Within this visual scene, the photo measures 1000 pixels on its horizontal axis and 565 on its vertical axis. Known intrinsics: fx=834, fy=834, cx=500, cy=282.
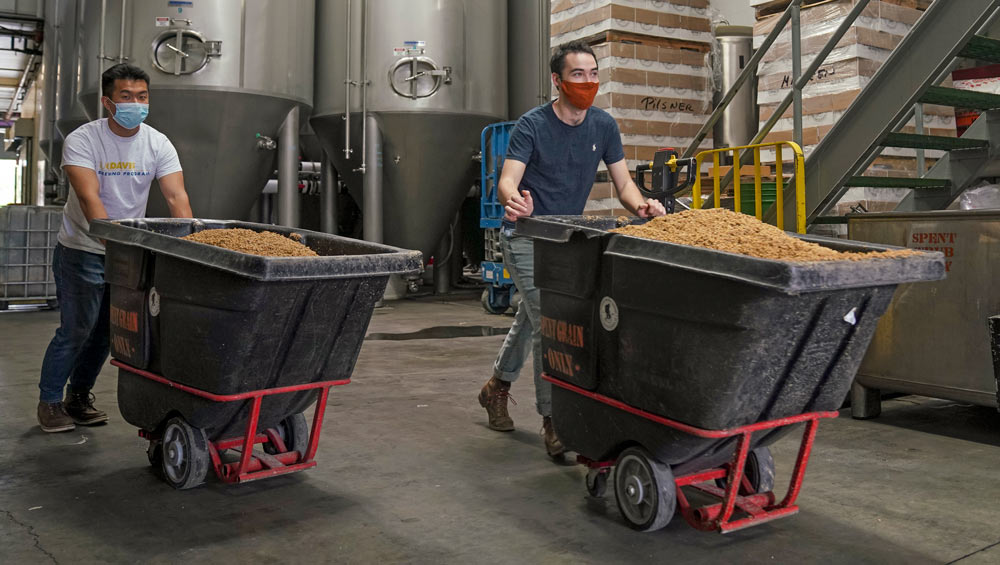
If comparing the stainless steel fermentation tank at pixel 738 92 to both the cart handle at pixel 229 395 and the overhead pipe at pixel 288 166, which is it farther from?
the cart handle at pixel 229 395

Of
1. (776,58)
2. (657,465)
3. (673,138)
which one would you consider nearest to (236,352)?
(657,465)

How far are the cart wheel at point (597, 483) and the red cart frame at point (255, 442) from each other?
82 cm

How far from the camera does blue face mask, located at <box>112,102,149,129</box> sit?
3.21 meters

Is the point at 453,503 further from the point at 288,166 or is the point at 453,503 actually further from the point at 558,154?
the point at 288,166

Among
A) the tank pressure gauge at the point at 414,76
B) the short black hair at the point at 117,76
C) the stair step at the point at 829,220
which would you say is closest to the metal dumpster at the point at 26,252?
the tank pressure gauge at the point at 414,76

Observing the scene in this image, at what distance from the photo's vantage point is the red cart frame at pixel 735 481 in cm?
214

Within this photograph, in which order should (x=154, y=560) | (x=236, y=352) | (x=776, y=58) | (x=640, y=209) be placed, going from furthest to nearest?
(x=776, y=58) < (x=640, y=209) < (x=236, y=352) < (x=154, y=560)

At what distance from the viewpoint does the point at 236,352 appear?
7.93ft

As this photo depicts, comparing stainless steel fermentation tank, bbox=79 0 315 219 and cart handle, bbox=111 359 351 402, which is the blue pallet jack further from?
cart handle, bbox=111 359 351 402

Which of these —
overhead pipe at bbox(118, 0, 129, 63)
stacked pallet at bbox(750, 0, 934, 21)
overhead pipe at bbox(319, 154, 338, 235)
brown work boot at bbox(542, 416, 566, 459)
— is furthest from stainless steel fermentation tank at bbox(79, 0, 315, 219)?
brown work boot at bbox(542, 416, 566, 459)

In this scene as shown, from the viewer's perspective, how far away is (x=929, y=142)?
4754 millimetres

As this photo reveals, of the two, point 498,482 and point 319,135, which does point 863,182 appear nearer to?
point 498,482

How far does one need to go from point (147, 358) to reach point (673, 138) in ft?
18.2

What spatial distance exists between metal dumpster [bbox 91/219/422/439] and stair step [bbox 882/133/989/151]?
3.25 meters
